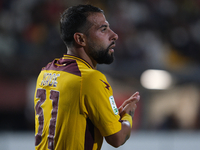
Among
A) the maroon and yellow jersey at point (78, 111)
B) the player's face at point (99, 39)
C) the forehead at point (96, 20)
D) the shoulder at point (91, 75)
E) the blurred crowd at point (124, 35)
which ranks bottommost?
the maroon and yellow jersey at point (78, 111)

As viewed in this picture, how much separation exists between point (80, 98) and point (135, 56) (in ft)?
17.2

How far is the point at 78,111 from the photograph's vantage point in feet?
4.50

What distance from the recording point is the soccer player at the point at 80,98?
53.7 inches

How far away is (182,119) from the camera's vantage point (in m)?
6.85

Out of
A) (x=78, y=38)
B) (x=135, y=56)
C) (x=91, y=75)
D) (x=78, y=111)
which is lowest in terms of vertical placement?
(x=78, y=111)

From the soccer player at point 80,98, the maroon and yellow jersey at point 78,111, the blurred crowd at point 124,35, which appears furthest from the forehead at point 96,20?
the blurred crowd at point 124,35

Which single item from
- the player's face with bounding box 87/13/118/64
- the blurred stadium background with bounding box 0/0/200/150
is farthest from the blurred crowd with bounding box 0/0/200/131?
the player's face with bounding box 87/13/118/64

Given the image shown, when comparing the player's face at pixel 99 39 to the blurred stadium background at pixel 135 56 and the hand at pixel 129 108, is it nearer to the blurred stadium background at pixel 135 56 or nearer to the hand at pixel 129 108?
the hand at pixel 129 108

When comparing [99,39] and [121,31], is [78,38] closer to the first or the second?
[99,39]

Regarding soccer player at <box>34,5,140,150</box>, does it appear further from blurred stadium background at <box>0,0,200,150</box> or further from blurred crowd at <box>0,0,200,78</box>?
blurred crowd at <box>0,0,200,78</box>

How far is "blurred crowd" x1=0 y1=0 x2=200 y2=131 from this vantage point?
5867 mm

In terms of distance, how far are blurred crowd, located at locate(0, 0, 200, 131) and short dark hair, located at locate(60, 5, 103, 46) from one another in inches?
165

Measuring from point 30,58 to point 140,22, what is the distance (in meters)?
3.19

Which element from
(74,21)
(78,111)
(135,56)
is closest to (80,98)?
Result: (78,111)
